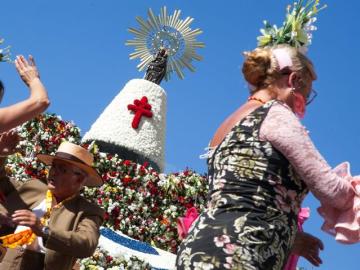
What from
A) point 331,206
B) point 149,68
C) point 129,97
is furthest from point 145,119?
point 331,206

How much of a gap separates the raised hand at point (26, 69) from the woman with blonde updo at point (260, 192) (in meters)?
1.14

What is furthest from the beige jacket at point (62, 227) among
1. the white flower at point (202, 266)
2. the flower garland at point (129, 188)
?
the flower garland at point (129, 188)

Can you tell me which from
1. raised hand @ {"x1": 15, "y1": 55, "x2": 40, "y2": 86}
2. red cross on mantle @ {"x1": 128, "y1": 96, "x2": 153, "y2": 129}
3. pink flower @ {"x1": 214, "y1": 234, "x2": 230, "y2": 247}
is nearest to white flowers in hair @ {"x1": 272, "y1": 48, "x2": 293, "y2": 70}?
pink flower @ {"x1": 214, "y1": 234, "x2": 230, "y2": 247}

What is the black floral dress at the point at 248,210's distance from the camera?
7.22ft

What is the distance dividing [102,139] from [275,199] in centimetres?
1391

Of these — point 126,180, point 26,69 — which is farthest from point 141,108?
point 26,69

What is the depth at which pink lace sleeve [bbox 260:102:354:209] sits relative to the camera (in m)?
2.28

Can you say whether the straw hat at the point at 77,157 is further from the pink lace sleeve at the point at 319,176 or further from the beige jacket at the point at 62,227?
the pink lace sleeve at the point at 319,176

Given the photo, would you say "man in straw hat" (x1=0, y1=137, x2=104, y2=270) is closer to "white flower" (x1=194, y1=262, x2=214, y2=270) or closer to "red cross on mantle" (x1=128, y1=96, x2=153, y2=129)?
"white flower" (x1=194, y1=262, x2=214, y2=270)

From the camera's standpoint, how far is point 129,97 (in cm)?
1652

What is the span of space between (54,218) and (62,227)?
0.11m

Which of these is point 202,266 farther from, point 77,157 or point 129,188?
point 129,188

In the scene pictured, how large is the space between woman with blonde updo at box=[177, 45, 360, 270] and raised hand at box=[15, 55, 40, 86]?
1.14 m

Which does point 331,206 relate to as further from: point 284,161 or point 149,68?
point 149,68
